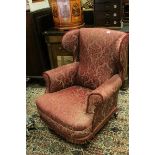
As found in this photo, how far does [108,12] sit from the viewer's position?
8.75 feet

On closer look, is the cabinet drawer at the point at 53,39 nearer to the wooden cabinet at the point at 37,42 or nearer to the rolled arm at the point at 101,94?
the wooden cabinet at the point at 37,42

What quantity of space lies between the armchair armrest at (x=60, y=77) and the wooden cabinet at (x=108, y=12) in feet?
2.20

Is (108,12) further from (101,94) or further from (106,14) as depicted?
(101,94)

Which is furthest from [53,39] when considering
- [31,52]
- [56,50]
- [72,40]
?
[72,40]

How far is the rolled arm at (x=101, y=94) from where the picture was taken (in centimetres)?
176

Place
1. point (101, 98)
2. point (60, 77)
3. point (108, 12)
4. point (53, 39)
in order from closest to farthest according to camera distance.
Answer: point (101, 98) < point (60, 77) < point (108, 12) < point (53, 39)

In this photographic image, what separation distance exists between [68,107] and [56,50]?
1.17 meters

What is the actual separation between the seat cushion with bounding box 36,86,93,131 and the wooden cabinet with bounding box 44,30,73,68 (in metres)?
0.73

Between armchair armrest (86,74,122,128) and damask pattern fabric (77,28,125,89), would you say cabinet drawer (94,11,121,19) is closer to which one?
damask pattern fabric (77,28,125,89)

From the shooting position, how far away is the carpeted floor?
2.00 meters

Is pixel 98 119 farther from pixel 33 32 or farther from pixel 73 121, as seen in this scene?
pixel 33 32
